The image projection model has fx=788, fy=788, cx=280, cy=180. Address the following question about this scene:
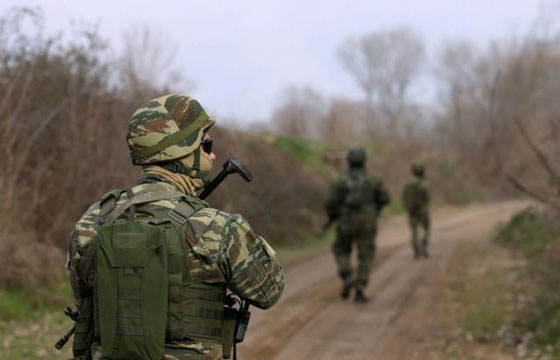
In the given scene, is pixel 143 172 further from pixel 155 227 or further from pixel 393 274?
pixel 393 274

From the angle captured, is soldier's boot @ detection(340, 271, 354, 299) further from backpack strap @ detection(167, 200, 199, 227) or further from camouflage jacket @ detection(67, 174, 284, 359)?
backpack strap @ detection(167, 200, 199, 227)

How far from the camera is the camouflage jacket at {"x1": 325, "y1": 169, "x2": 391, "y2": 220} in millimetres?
10703

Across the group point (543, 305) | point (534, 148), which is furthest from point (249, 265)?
point (543, 305)

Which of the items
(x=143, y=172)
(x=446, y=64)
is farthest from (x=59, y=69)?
(x=446, y=64)

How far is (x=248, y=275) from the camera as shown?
10.5 ft

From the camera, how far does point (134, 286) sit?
118 inches

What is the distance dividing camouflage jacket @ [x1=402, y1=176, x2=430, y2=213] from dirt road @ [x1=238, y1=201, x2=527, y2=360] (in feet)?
3.46

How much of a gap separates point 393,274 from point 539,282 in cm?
407

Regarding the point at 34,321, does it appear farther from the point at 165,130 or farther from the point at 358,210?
the point at 165,130

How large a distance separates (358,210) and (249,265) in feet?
25.0

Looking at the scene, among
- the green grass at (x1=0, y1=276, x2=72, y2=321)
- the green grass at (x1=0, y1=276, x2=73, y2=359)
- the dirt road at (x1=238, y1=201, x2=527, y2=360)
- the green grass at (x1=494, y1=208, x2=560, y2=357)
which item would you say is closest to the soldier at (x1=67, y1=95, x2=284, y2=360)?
the green grass at (x1=0, y1=276, x2=73, y2=359)

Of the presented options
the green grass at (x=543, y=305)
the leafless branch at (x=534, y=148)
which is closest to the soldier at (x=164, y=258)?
the leafless branch at (x=534, y=148)

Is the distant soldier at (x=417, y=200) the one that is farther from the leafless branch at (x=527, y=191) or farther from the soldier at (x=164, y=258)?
the soldier at (x=164, y=258)

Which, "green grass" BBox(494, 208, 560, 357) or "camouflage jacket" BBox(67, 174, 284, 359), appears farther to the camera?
"green grass" BBox(494, 208, 560, 357)
